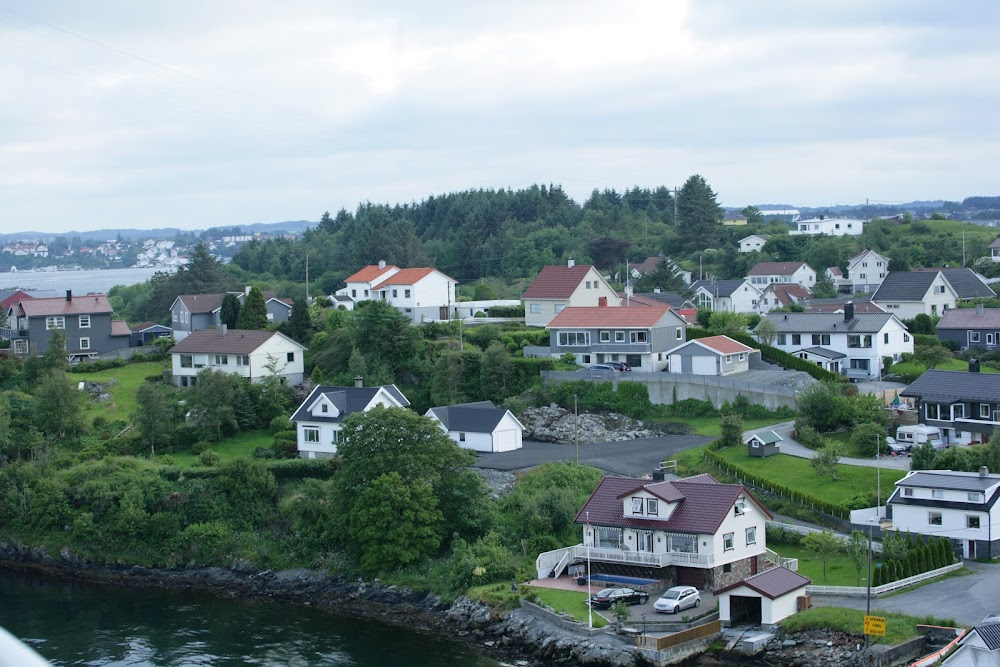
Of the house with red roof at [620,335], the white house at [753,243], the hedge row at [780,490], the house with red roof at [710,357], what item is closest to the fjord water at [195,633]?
the hedge row at [780,490]

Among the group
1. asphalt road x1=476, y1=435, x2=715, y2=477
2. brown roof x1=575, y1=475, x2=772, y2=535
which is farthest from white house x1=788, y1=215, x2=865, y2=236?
brown roof x1=575, y1=475, x2=772, y2=535

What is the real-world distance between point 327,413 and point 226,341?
A: 10860mm

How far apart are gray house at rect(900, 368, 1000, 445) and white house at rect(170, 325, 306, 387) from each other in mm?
28604

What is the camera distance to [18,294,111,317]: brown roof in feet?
187

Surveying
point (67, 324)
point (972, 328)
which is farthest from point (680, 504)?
point (67, 324)

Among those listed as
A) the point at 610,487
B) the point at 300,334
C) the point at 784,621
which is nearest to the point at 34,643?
the point at 610,487

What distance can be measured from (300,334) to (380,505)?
24503 millimetres

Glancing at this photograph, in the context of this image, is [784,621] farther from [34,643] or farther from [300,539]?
[34,643]

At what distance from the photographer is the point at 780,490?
33.7 meters

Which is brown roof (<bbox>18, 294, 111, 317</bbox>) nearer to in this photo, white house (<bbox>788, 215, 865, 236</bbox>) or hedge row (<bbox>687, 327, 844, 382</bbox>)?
hedge row (<bbox>687, 327, 844, 382</bbox>)

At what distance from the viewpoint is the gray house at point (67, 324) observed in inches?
2247

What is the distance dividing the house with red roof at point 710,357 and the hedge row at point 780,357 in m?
0.97

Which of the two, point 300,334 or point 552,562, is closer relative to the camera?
point 552,562

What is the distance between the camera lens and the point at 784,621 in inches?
1016
